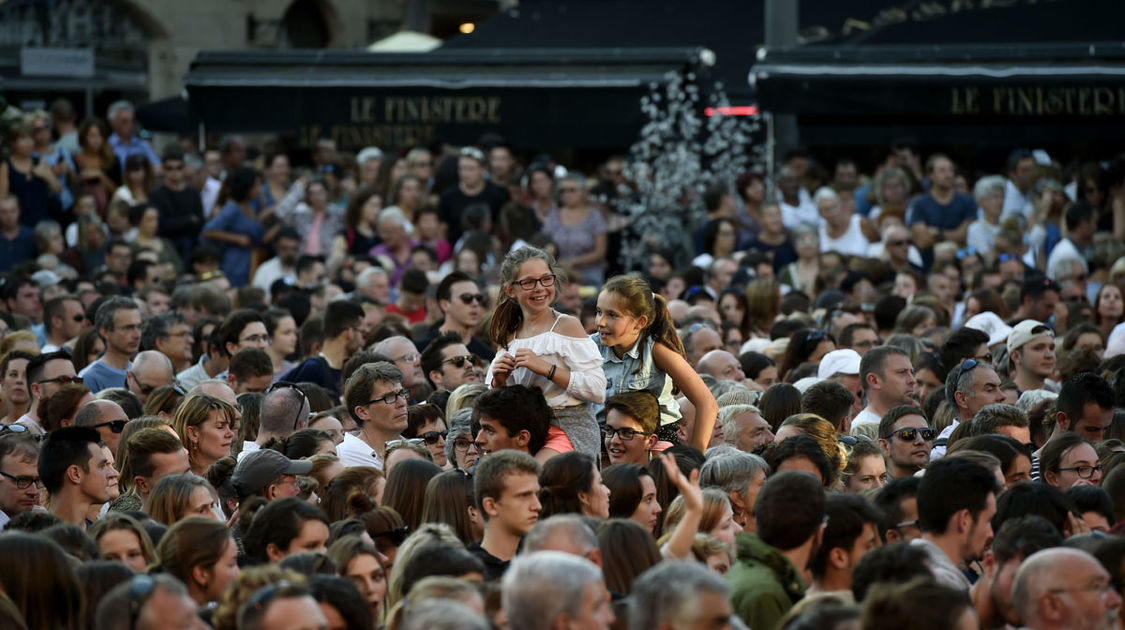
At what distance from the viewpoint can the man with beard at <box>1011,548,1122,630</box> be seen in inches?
223

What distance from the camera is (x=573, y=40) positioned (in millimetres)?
21562

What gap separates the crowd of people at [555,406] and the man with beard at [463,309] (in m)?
0.03

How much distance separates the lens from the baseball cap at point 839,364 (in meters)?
11.0

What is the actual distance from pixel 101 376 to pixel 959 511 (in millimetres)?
6627

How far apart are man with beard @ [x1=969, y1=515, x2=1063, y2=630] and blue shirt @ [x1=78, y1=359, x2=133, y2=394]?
672cm

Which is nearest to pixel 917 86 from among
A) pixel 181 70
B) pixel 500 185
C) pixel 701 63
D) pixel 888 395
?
pixel 701 63

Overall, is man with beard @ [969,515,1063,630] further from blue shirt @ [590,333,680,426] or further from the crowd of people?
blue shirt @ [590,333,680,426]

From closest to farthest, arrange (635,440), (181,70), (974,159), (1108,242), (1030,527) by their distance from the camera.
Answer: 1. (1030,527)
2. (635,440)
3. (1108,242)
4. (974,159)
5. (181,70)

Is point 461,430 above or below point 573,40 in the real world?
below

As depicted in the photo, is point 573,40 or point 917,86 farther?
point 573,40

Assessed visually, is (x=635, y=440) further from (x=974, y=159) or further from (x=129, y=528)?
(x=974, y=159)

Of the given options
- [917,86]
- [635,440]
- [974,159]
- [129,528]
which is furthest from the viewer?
[974,159]

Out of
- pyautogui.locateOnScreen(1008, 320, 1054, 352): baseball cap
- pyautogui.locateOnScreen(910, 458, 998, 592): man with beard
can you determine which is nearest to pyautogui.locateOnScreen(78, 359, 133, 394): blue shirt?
pyautogui.locateOnScreen(1008, 320, 1054, 352): baseball cap

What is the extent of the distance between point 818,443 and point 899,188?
32.5 ft
